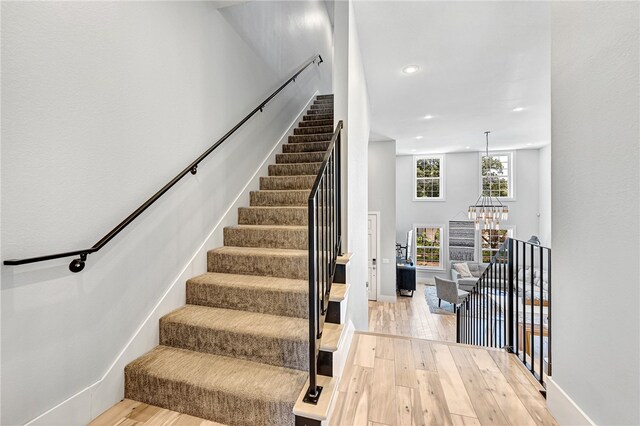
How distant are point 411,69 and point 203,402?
3739 mm

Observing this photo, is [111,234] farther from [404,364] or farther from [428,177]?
[428,177]

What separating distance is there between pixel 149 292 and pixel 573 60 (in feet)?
8.99

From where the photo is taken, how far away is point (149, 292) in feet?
6.04

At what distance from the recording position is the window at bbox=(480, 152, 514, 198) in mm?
8727

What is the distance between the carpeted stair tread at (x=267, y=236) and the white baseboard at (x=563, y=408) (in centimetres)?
177

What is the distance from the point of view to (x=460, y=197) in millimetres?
9094

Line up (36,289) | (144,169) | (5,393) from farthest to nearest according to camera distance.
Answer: (144,169) < (36,289) < (5,393)

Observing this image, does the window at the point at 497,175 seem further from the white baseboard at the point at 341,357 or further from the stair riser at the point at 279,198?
the white baseboard at the point at 341,357

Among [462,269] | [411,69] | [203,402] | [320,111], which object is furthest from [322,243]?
[462,269]

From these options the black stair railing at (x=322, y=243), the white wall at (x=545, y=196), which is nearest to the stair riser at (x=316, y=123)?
the black stair railing at (x=322, y=243)

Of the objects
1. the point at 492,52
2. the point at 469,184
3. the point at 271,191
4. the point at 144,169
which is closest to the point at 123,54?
the point at 144,169

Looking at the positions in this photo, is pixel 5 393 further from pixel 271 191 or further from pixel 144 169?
pixel 271 191

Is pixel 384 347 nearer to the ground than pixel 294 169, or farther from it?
nearer to the ground

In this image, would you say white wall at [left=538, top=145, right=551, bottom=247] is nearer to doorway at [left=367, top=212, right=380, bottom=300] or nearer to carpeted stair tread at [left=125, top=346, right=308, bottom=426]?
doorway at [left=367, top=212, right=380, bottom=300]
